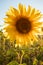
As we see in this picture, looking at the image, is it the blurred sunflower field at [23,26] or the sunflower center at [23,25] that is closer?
the blurred sunflower field at [23,26]

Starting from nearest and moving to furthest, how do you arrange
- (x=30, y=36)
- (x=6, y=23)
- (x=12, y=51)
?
(x=6, y=23) < (x=30, y=36) < (x=12, y=51)

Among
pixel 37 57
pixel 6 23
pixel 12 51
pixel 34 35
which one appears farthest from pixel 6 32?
pixel 37 57

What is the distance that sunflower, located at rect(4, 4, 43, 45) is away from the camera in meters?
1.00

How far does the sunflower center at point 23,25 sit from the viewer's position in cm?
110

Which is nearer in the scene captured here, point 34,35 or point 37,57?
point 34,35

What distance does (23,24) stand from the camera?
1104 millimetres

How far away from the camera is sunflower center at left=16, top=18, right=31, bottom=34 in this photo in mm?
1099

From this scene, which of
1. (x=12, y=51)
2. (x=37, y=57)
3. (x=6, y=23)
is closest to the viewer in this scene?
(x=6, y=23)

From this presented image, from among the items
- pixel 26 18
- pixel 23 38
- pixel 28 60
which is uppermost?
pixel 26 18

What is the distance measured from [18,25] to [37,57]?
1330mm

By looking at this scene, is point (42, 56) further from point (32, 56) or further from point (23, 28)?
point (23, 28)

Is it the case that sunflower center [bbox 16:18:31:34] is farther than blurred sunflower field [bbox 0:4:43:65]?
Yes

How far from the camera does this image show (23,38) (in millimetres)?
1131

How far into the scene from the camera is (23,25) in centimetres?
110
